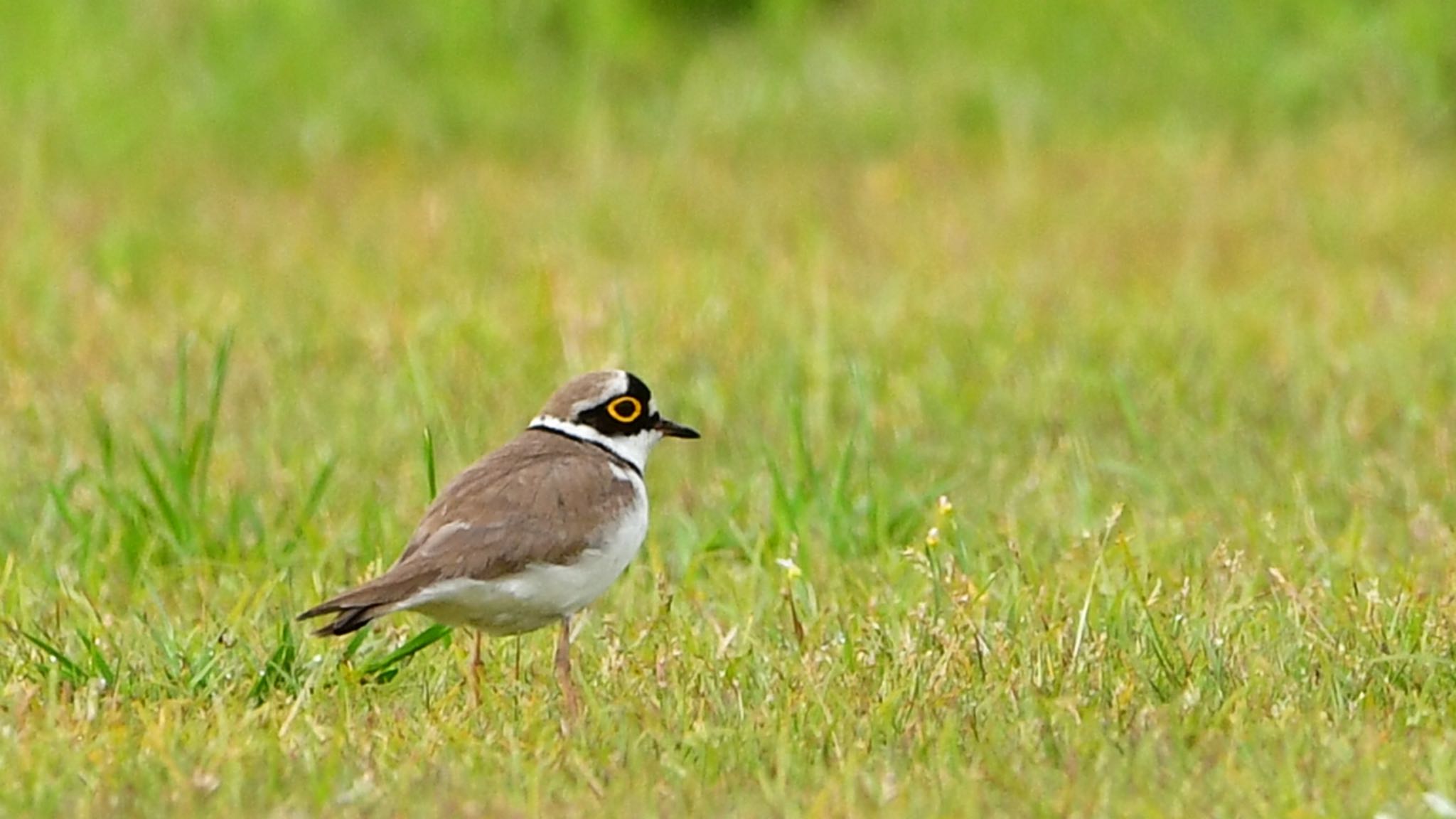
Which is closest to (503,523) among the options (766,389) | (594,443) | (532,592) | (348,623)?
(532,592)

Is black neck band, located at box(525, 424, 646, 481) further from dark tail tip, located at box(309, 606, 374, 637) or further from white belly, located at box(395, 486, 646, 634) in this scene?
dark tail tip, located at box(309, 606, 374, 637)

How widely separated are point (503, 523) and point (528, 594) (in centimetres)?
Answer: 20

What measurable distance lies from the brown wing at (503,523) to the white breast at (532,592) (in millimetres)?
21

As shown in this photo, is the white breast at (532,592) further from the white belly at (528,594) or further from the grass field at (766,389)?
the grass field at (766,389)

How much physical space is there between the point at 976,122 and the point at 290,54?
342 centimetres

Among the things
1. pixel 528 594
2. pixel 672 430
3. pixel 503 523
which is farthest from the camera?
pixel 672 430

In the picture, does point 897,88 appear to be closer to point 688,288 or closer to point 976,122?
point 976,122

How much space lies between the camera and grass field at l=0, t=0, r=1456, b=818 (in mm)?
5078

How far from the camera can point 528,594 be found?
5.66 metres

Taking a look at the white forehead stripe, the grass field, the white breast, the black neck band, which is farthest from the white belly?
the white forehead stripe

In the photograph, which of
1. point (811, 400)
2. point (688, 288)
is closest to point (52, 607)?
point (811, 400)

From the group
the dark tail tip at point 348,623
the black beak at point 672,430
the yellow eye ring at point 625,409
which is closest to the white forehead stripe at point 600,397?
the yellow eye ring at point 625,409

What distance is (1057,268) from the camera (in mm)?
10461

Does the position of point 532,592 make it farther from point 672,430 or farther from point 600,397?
point 672,430
